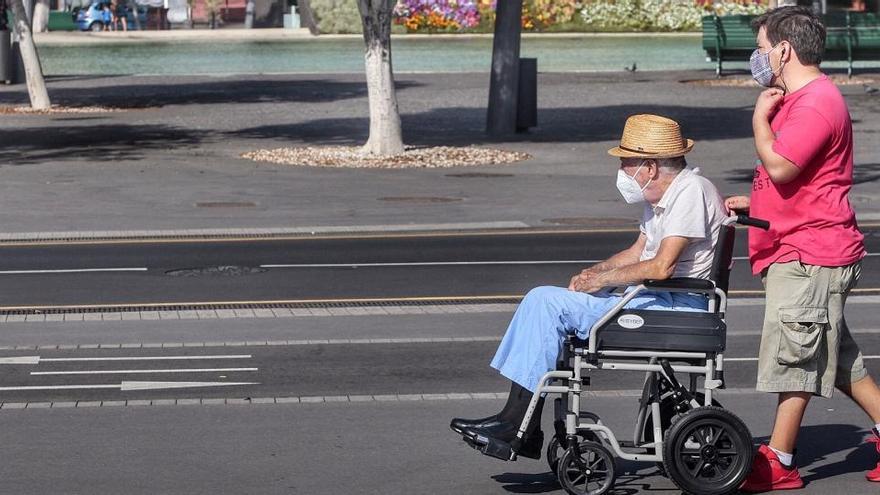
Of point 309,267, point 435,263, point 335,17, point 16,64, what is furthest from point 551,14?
point 309,267

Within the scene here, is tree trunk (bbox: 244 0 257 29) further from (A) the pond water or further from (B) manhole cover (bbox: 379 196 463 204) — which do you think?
(B) manhole cover (bbox: 379 196 463 204)

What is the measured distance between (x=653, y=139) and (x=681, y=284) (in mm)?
650

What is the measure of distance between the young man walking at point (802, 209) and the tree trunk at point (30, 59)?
2710 centimetres

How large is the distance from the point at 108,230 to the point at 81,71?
32192mm

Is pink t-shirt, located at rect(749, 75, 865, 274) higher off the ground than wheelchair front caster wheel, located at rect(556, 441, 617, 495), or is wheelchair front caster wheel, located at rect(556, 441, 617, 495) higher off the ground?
pink t-shirt, located at rect(749, 75, 865, 274)

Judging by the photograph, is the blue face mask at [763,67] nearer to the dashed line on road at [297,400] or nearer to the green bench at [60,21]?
the dashed line on road at [297,400]

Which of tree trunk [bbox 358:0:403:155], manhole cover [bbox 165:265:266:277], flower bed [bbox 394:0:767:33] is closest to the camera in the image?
manhole cover [bbox 165:265:266:277]

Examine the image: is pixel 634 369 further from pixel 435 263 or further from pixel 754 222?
pixel 435 263

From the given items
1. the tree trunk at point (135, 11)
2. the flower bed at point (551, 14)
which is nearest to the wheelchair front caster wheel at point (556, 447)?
the flower bed at point (551, 14)

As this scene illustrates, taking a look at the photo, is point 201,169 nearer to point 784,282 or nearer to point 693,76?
point 784,282

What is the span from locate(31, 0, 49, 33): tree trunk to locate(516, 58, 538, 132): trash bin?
136 feet

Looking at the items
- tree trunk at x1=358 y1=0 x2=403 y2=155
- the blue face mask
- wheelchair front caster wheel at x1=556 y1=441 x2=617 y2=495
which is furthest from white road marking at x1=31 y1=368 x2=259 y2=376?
tree trunk at x1=358 y1=0 x2=403 y2=155

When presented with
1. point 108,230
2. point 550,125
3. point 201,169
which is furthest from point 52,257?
point 550,125

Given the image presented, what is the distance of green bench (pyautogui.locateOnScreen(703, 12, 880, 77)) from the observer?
40656 mm
